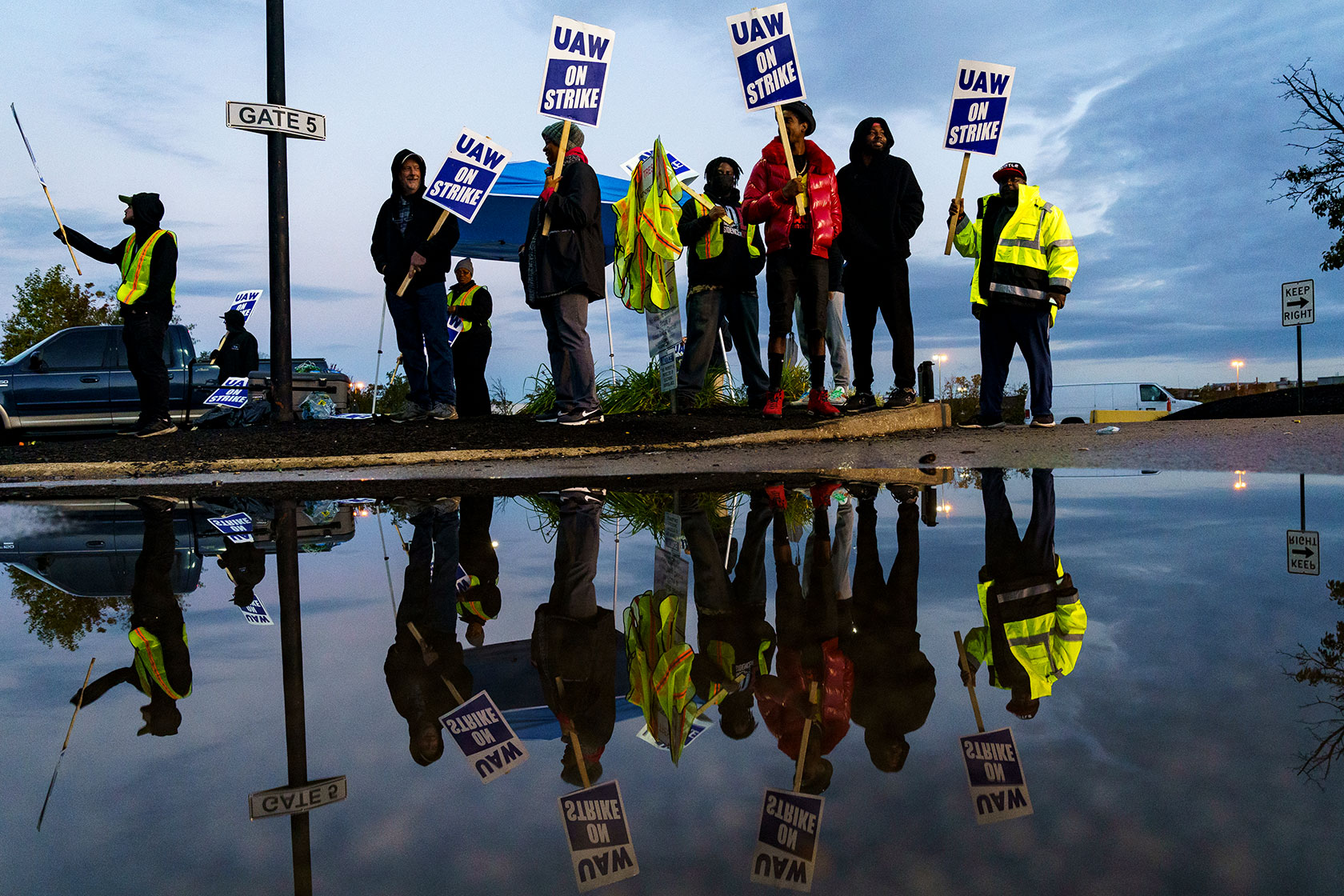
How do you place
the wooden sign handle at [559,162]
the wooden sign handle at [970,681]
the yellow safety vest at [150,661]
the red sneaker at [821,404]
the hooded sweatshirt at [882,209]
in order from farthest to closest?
the red sneaker at [821,404] → the hooded sweatshirt at [882,209] → the wooden sign handle at [559,162] → the yellow safety vest at [150,661] → the wooden sign handle at [970,681]

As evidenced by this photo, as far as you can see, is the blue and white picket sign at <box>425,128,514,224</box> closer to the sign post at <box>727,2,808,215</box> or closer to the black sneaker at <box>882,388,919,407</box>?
the sign post at <box>727,2,808,215</box>

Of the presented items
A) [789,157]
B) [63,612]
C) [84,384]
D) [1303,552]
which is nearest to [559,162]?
[789,157]

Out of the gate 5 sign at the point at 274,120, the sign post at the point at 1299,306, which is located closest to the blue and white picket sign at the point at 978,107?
the gate 5 sign at the point at 274,120

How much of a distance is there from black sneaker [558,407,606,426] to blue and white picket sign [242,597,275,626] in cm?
598

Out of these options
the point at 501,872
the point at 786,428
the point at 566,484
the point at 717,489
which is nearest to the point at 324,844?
the point at 501,872

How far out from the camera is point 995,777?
1.57 meters

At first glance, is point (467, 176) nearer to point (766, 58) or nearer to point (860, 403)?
point (766, 58)

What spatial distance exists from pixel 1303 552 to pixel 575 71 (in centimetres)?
765

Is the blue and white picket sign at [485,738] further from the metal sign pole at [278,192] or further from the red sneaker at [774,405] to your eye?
the metal sign pole at [278,192]

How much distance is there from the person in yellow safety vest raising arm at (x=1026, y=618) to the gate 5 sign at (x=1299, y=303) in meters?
18.8

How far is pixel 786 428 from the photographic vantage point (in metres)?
9.18

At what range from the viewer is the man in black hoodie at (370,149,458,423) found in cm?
971

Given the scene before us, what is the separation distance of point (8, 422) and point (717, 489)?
1334 centimetres

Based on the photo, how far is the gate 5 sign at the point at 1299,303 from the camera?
19344mm
